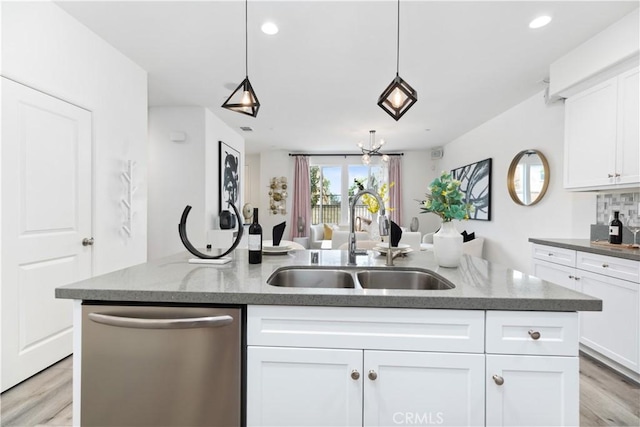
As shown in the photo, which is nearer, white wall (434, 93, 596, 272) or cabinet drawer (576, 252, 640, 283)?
cabinet drawer (576, 252, 640, 283)

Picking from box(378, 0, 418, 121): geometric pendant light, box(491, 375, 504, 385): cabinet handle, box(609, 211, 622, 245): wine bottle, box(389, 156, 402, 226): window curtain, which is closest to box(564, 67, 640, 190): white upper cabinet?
box(609, 211, 622, 245): wine bottle

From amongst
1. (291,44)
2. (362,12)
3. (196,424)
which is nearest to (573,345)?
(196,424)

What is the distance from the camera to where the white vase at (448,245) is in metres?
1.42

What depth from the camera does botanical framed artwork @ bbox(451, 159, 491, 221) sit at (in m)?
4.62

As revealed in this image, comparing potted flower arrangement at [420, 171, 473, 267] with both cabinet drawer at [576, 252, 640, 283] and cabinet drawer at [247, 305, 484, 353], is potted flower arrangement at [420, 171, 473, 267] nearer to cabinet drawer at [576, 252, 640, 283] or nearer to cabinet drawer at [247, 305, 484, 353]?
cabinet drawer at [247, 305, 484, 353]

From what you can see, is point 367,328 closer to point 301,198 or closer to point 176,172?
point 176,172

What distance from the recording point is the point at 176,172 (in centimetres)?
417

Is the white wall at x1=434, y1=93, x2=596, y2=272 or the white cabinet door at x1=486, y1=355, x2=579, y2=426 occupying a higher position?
the white wall at x1=434, y1=93, x2=596, y2=272

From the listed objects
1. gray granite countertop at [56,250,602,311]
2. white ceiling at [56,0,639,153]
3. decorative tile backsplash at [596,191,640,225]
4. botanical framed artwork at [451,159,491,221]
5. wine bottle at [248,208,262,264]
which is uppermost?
white ceiling at [56,0,639,153]

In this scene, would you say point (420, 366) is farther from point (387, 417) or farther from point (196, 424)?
point (196, 424)

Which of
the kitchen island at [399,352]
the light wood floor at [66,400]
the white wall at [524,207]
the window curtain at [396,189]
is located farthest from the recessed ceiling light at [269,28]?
the window curtain at [396,189]

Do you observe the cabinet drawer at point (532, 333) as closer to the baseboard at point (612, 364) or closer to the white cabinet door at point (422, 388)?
the white cabinet door at point (422, 388)

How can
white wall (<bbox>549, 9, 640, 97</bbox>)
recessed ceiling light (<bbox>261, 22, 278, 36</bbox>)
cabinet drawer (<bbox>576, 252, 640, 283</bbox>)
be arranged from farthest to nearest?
1. recessed ceiling light (<bbox>261, 22, 278, 36</bbox>)
2. white wall (<bbox>549, 9, 640, 97</bbox>)
3. cabinet drawer (<bbox>576, 252, 640, 283</bbox>)

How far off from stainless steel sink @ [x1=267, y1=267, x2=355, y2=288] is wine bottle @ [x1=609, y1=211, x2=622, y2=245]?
2.32 meters
